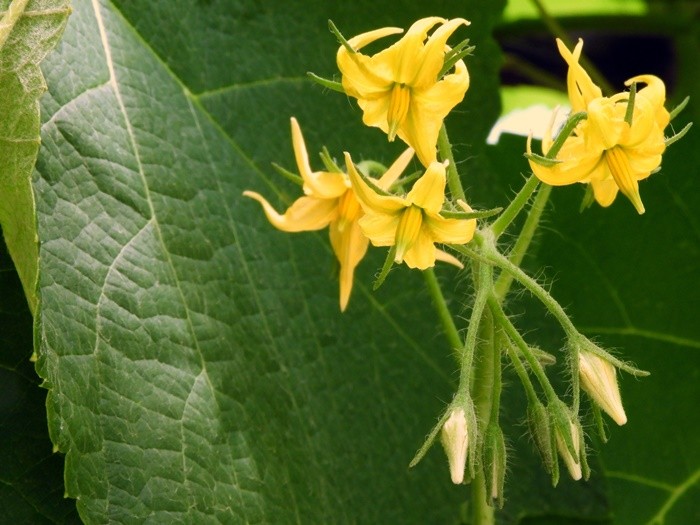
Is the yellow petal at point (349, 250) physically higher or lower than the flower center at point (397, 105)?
lower

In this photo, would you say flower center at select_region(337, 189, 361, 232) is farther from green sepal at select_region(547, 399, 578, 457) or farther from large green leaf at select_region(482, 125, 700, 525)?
large green leaf at select_region(482, 125, 700, 525)

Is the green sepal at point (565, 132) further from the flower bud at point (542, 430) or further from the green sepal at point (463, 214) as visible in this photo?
the flower bud at point (542, 430)

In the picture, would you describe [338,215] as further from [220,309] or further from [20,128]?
[20,128]

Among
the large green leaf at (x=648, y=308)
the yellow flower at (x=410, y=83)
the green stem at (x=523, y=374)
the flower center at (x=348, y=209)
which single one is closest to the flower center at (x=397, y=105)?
the yellow flower at (x=410, y=83)

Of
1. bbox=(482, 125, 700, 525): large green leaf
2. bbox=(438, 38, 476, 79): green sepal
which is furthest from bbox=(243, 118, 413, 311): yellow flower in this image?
bbox=(482, 125, 700, 525): large green leaf

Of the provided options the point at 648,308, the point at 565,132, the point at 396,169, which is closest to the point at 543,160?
the point at 565,132

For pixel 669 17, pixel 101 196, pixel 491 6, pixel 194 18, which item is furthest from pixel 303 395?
pixel 669 17

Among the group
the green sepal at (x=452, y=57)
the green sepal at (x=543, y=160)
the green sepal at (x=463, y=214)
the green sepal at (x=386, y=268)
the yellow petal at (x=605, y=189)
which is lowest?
the yellow petal at (x=605, y=189)
